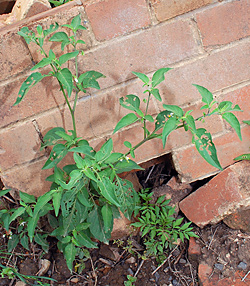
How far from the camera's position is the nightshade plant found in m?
1.49

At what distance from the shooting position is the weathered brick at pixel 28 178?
211 cm

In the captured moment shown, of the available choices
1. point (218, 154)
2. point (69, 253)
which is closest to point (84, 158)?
point (69, 253)

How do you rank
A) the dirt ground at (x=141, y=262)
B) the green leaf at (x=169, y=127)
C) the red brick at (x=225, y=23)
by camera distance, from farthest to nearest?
the dirt ground at (x=141, y=262), the red brick at (x=225, y=23), the green leaf at (x=169, y=127)

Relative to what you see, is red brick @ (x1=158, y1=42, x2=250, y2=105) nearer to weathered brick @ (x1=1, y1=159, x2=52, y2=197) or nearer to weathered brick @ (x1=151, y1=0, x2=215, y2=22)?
weathered brick @ (x1=151, y1=0, x2=215, y2=22)

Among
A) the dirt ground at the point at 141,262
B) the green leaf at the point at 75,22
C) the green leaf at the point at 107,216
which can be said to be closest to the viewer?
the green leaf at the point at 75,22

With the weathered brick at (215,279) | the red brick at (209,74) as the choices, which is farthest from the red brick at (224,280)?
the red brick at (209,74)

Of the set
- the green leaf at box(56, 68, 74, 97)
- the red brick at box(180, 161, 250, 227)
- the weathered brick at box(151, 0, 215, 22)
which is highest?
the weathered brick at box(151, 0, 215, 22)

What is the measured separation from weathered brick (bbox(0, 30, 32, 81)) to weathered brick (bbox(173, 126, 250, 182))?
1.18 meters

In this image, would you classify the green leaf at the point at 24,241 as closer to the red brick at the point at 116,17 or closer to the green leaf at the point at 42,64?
the green leaf at the point at 42,64

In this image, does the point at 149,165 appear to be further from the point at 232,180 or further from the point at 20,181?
the point at 20,181

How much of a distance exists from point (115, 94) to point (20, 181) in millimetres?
919

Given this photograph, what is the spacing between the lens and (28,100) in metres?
1.97

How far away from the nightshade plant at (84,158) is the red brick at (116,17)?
0.54 ft

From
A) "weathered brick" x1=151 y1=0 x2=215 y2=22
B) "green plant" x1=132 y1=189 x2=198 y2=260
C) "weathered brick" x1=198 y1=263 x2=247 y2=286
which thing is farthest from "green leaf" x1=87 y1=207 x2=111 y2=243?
"weathered brick" x1=151 y1=0 x2=215 y2=22
